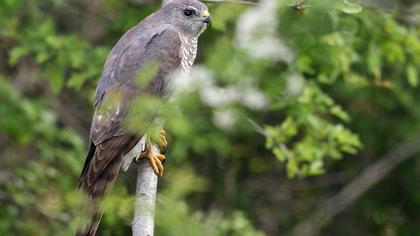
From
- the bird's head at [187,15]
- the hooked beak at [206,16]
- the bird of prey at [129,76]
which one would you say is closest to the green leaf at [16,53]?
the bird of prey at [129,76]

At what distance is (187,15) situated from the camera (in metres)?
5.14

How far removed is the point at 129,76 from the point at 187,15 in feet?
3.08

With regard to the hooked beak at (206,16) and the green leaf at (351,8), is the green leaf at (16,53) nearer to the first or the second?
the hooked beak at (206,16)

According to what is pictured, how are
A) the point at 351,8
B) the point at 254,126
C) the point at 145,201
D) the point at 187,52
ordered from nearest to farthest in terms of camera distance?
the point at 254,126 < the point at 145,201 < the point at 351,8 < the point at 187,52

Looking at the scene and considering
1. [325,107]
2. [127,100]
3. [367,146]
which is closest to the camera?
[127,100]

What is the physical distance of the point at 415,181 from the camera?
317 inches

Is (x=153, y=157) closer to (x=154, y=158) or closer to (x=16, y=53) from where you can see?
(x=154, y=158)

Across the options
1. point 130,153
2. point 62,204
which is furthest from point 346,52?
point 62,204

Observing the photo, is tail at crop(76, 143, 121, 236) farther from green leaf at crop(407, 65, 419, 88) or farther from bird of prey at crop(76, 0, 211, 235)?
green leaf at crop(407, 65, 419, 88)

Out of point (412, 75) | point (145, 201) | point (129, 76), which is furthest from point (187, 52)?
point (145, 201)

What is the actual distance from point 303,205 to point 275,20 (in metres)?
6.31

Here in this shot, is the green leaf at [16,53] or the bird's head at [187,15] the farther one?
the green leaf at [16,53]

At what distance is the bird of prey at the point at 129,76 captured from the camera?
3.93 m

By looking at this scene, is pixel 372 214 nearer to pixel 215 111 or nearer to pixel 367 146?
pixel 367 146
